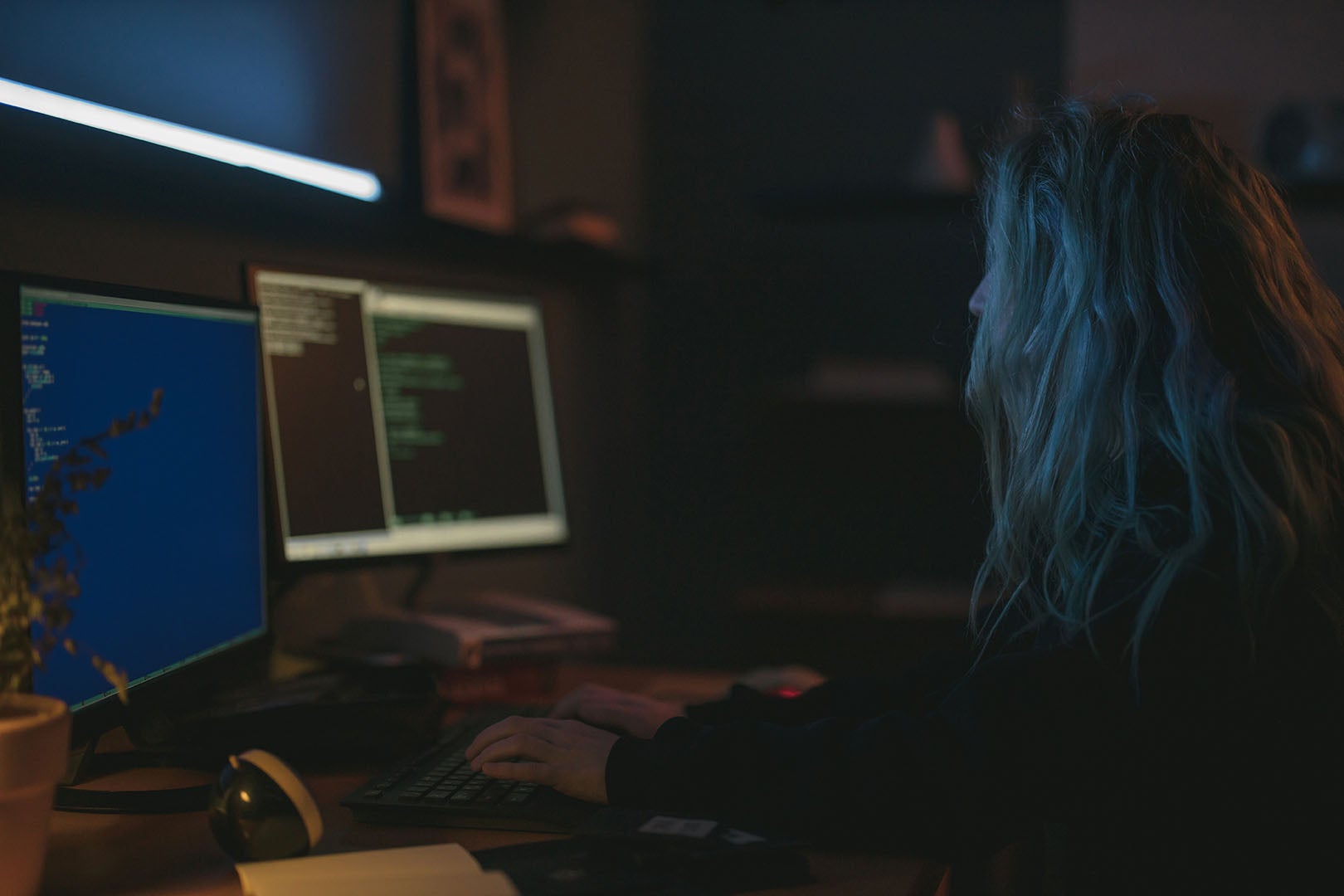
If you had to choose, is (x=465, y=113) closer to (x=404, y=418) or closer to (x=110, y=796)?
(x=404, y=418)

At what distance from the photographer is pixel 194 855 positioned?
829 mm

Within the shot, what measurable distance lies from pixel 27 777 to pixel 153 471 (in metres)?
0.35

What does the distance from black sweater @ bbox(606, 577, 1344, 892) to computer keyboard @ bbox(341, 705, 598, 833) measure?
0.18 feet

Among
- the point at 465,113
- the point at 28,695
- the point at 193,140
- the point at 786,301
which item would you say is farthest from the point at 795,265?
the point at 28,695

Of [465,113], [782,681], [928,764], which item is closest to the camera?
[928,764]

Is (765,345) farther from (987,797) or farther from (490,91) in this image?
(987,797)

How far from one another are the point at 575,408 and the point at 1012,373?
1446 millimetres

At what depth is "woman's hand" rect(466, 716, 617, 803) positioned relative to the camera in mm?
884

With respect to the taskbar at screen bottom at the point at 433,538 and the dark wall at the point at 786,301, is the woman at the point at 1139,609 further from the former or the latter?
the dark wall at the point at 786,301

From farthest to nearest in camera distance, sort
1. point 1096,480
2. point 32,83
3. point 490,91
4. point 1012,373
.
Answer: point 490,91
point 32,83
point 1012,373
point 1096,480

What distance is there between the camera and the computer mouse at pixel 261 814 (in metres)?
0.78

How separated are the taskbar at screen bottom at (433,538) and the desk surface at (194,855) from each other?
15.1 inches

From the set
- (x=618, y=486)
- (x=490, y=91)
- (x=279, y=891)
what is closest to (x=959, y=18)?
(x=490, y=91)

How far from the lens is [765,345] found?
272 centimetres
